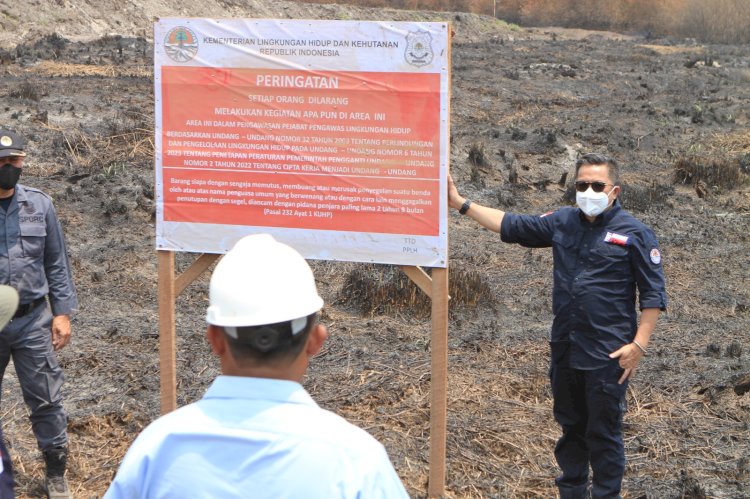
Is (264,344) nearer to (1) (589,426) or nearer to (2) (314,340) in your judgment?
(2) (314,340)

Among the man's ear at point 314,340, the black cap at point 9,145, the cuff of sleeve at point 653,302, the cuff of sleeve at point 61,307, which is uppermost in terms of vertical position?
the black cap at point 9,145

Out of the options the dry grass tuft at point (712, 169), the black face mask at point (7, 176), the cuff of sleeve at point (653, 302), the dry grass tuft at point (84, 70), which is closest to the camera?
the cuff of sleeve at point (653, 302)

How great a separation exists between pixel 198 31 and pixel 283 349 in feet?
10.5

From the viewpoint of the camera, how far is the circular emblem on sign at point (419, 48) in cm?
432

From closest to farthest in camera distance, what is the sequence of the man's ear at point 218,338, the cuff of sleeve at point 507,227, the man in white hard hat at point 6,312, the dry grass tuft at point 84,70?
the man's ear at point 218,338 → the man in white hard hat at point 6,312 → the cuff of sleeve at point 507,227 → the dry grass tuft at point 84,70

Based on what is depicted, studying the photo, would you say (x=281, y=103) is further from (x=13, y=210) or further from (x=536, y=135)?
(x=536, y=135)

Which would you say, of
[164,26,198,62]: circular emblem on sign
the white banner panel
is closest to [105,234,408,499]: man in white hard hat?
the white banner panel

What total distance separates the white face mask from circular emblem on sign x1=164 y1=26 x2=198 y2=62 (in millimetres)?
2092

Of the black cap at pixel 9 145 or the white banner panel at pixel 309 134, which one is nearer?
the white banner panel at pixel 309 134

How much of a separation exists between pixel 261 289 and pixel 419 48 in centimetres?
282

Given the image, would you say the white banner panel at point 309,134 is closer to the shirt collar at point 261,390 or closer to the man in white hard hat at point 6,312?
the man in white hard hat at point 6,312

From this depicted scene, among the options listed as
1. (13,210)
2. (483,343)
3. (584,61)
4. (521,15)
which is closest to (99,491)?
(13,210)

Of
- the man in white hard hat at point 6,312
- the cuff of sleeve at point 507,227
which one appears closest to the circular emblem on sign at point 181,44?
the cuff of sleeve at point 507,227

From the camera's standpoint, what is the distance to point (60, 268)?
477cm
